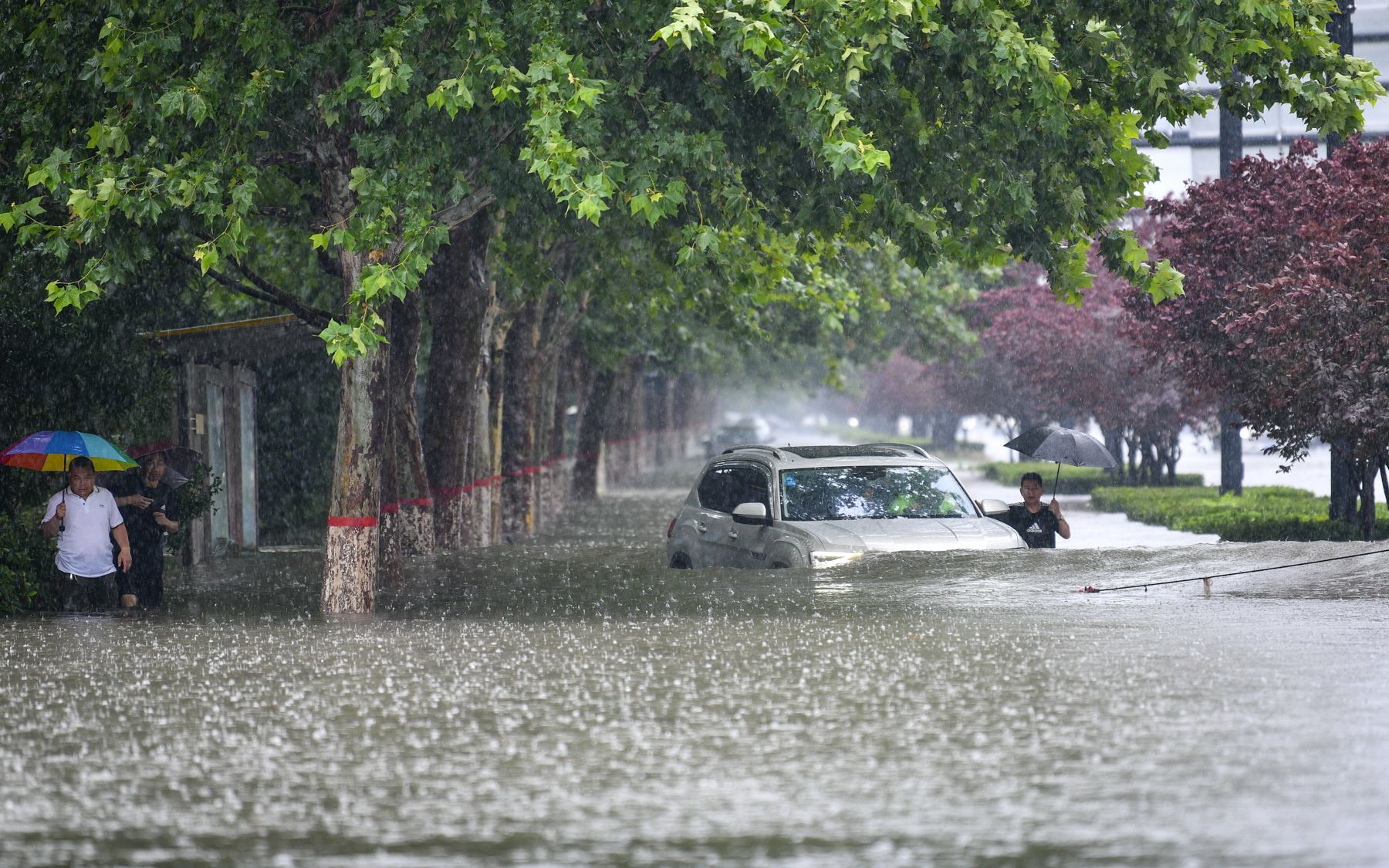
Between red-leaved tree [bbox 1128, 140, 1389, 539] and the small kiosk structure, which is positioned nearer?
red-leaved tree [bbox 1128, 140, 1389, 539]

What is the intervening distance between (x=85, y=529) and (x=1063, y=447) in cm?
889

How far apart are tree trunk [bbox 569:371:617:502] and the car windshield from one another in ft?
86.1

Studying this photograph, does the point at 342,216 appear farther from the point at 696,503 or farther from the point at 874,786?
the point at 874,786

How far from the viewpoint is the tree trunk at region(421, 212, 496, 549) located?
22.0 m

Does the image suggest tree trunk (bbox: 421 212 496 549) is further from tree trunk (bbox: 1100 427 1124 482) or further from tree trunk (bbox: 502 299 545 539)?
tree trunk (bbox: 1100 427 1124 482)

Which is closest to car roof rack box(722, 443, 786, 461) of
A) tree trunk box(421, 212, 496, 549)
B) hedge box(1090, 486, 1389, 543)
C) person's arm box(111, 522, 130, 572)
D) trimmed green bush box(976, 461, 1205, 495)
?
person's arm box(111, 522, 130, 572)

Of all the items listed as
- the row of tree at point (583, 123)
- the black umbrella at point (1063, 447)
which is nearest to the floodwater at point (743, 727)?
the black umbrella at point (1063, 447)

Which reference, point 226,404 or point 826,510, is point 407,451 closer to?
point 226,404

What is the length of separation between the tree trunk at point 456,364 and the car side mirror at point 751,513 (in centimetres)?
735

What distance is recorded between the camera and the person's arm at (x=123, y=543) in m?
15.0

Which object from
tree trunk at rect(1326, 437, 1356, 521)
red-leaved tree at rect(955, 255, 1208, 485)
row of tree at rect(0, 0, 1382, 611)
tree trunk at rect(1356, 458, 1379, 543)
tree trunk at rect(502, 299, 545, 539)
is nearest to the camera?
row of tree at rect(0, 0, 1382, 611)

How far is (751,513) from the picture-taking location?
1488 cm

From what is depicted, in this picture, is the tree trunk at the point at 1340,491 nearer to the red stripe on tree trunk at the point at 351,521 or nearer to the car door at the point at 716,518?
the car door at the point at 716,518

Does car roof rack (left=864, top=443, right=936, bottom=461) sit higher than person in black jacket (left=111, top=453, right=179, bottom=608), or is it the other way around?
car roof rack (left=864, top=443, right=936, bottom=461)
